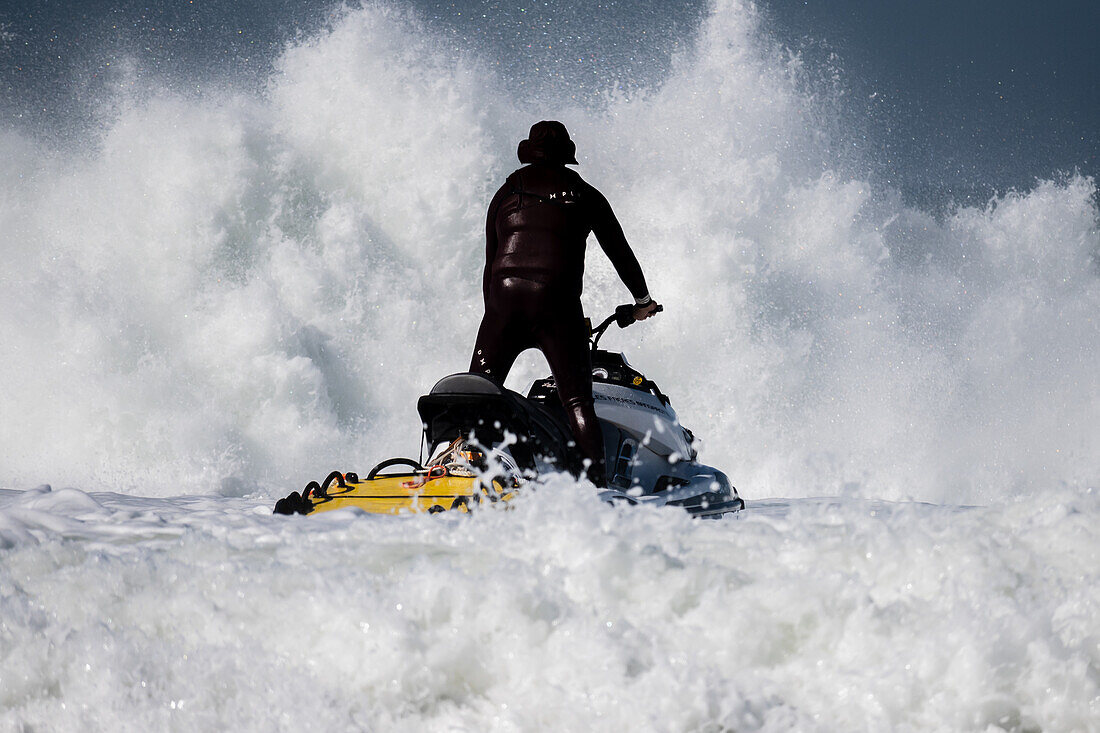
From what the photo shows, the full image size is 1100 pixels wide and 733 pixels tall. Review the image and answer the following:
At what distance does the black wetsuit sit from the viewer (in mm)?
3434

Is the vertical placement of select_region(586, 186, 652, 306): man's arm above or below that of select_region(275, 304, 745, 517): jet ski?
above

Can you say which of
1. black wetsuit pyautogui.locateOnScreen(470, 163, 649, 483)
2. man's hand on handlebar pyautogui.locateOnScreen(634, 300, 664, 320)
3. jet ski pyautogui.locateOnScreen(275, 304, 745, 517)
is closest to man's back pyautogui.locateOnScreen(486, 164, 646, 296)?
black wetsuit pyautogui.locateOnScreen(470, 163, 649, 483)

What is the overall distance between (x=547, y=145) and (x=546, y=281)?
23.6 inches

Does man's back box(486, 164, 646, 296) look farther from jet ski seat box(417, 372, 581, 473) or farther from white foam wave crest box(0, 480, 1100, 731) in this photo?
white foam wave crest box(0, 480, 1100, 731)

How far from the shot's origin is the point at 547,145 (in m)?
3.58

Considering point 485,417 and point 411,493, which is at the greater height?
point 485,417

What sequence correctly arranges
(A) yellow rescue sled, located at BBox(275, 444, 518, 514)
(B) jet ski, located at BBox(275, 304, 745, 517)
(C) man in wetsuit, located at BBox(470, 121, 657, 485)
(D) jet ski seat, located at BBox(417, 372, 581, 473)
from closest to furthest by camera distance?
(A) yellow rescue sled, located at BBox(275, 444, 518, 514) → (B) jet ski, located at BBox(275, 304, 745, 517) → (D) jet ski seat, located at BBox(417, 372, 581, 473) → (C) man in wetsuit, located at BBox(470, 121, 657, 485)

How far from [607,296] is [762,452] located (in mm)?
3219

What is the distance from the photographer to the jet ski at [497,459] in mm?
2842

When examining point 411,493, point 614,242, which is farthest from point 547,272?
point 411,493

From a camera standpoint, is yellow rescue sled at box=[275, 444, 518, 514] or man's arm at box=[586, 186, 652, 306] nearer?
yellow rescue sled at box=[275, 444, 518, 514]

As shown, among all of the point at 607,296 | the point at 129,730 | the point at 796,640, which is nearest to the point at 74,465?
the point at 607,296

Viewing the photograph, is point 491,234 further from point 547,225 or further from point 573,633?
point 573,633

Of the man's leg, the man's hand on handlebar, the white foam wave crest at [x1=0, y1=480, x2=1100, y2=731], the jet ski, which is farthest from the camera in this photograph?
the man's hand on handlebar
